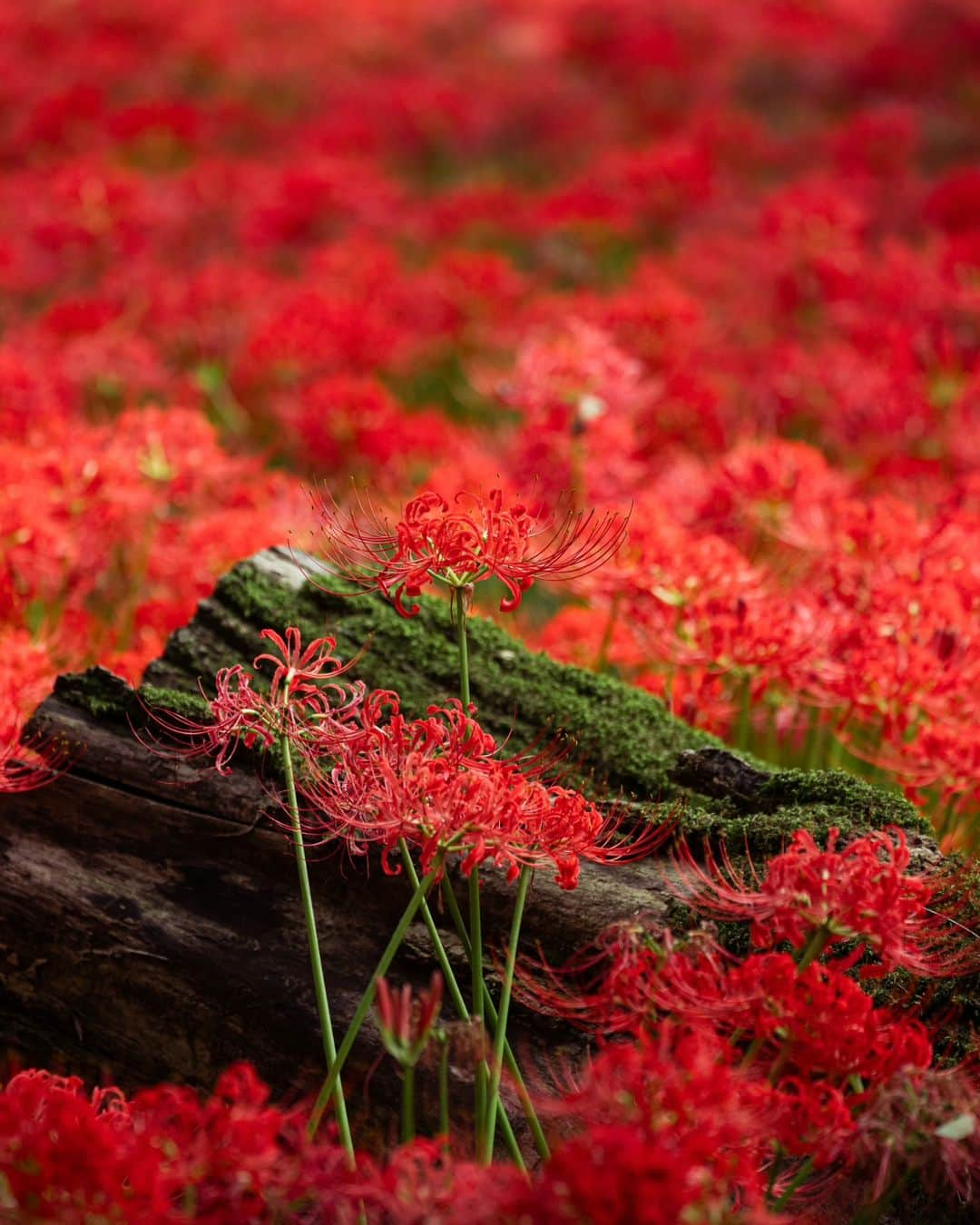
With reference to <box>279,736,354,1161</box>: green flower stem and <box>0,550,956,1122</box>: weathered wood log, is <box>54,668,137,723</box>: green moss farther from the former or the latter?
<box>279,736,354,1161</box>: green flower stem

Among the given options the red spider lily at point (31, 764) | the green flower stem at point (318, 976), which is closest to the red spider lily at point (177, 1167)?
the green flower stem at point (318, 976)

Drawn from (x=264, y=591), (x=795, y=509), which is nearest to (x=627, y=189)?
(x=795, y=509)

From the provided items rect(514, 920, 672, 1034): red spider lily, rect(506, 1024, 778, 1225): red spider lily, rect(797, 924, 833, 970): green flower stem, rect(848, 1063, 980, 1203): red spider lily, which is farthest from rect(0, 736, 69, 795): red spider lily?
rect(848, 1063, 980, 1203): red spider lily

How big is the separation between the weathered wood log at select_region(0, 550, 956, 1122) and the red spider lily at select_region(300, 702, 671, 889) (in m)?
0.44

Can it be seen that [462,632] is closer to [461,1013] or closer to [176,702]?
[461,1013]

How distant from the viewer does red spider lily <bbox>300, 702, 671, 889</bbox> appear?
5.74ft

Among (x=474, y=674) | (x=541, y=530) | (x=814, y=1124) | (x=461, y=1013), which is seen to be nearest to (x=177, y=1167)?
(x=461, y=1013)

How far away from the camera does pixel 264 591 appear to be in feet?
9.71

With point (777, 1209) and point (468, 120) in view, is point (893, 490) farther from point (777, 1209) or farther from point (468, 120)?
point (468, 120)

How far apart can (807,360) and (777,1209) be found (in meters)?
4.13

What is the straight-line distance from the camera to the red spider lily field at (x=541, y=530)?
65.6 inches

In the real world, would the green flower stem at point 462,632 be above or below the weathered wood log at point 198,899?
above

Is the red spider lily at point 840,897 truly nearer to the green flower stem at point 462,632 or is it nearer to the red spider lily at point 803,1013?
the red spider lily at point 803,1013

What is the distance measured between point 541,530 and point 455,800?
1.64 ft
